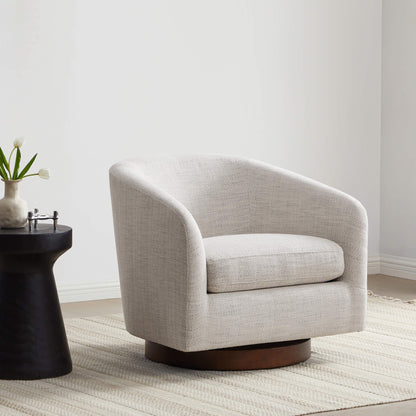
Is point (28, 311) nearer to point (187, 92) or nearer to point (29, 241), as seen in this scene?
point (29, 241)

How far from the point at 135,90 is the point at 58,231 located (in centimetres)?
175

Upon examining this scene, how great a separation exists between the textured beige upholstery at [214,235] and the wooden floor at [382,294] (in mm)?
507

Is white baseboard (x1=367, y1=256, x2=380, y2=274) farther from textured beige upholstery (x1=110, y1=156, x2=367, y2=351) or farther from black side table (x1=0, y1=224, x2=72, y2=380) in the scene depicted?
black side table (x1=0, y1=224, x2=72, y2=380)

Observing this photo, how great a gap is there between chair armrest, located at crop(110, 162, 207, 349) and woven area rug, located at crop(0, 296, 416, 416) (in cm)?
16

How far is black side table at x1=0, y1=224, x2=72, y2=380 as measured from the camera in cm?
298

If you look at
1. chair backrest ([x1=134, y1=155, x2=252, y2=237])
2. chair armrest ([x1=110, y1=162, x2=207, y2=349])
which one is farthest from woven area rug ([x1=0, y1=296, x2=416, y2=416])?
chair backrest ([x1=134, y1=155, x2=252, y2=237])

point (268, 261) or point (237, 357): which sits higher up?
point (268, 261)

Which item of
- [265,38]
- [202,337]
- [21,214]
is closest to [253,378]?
[202,337]

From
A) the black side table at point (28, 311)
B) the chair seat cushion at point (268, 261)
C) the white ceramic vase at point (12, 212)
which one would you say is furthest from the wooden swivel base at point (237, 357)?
the white ceramic vase at point (12, 212)

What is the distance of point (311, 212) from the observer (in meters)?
3.42

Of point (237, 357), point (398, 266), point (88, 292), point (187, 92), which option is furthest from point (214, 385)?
point (398, 266)

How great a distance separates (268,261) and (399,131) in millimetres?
2620

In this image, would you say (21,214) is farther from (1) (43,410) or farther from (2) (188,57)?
(2) (188,57)

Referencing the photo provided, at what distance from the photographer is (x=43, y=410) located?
2670 mm
